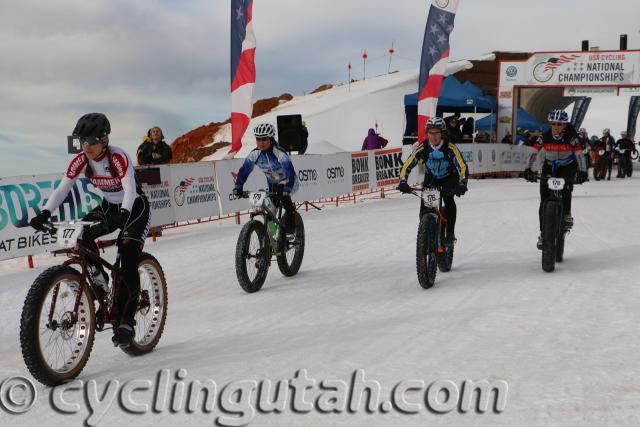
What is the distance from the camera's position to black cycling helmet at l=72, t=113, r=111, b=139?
491 centimetres

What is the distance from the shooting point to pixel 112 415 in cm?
→ 419

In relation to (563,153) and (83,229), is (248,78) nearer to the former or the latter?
(563,153)

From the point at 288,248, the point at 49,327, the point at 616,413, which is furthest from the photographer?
the point at 288,248

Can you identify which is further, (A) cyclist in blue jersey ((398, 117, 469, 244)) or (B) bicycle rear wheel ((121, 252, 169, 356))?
(A) cyclist in blue jersey ((398, 117, 469, 244))

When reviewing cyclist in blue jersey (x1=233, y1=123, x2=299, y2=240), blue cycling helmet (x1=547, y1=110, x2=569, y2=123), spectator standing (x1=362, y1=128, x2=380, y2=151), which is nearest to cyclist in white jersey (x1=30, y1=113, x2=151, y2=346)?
cyclist in blue jersey (x1=233, y1=123, x2=299, y2=240)

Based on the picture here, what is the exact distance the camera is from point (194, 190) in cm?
1438

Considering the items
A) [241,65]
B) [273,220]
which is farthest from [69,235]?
[241,65]

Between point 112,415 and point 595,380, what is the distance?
315 centimetres

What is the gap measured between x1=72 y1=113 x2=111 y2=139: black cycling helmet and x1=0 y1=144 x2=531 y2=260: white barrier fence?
6.04 metres

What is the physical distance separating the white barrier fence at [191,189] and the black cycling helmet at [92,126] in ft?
19.8

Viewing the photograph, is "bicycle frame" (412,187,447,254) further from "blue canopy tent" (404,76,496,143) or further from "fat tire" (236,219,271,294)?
"blue canopy tent" (404,76,496,143)

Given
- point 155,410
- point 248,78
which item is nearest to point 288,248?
point 155,410

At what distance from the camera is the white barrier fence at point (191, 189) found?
1041 cm

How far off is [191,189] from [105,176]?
29.8ft
